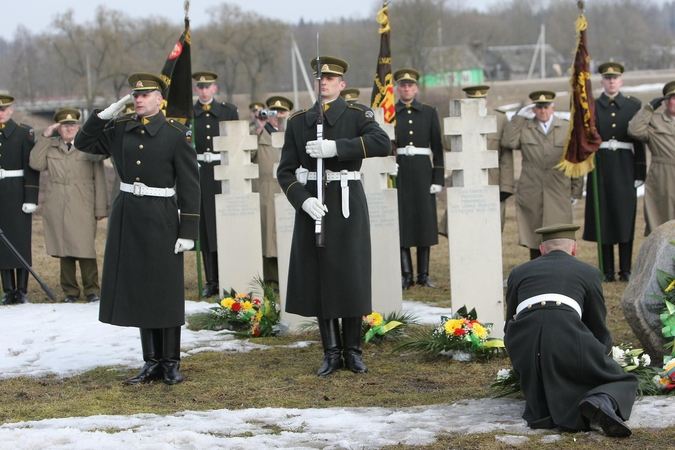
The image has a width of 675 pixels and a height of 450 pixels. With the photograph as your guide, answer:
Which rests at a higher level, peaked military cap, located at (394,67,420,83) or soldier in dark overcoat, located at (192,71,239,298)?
peaked military cap, located at (394,67,420,83)

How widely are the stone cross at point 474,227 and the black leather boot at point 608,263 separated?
3523 millimetres

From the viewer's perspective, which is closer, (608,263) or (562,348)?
(562,348)

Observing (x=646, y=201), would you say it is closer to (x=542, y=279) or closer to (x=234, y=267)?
(x=234, y=267)

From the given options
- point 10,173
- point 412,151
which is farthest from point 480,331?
point 10,173

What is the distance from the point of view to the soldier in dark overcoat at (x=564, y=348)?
5070mm

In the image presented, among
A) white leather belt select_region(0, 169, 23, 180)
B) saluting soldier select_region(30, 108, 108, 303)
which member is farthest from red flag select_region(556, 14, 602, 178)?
white leather belt select_region(0, 169, 23, 180)

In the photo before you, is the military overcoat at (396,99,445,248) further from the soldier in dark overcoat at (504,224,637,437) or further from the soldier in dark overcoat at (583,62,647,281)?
the soldier in dark overcoat at (504,224,637,437)

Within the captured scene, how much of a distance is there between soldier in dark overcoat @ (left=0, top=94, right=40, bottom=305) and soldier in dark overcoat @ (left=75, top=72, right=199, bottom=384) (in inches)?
158

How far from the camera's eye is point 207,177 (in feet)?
35.4

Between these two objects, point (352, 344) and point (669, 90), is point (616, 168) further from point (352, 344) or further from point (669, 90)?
point (352, 344)

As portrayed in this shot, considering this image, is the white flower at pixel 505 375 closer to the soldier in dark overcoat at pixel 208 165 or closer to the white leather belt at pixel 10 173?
the soldier in dark overcoat at pixel 208 165

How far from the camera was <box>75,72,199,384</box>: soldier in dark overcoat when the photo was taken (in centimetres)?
670

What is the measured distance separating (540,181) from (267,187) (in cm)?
293

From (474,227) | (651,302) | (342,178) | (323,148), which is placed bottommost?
(651,302)
